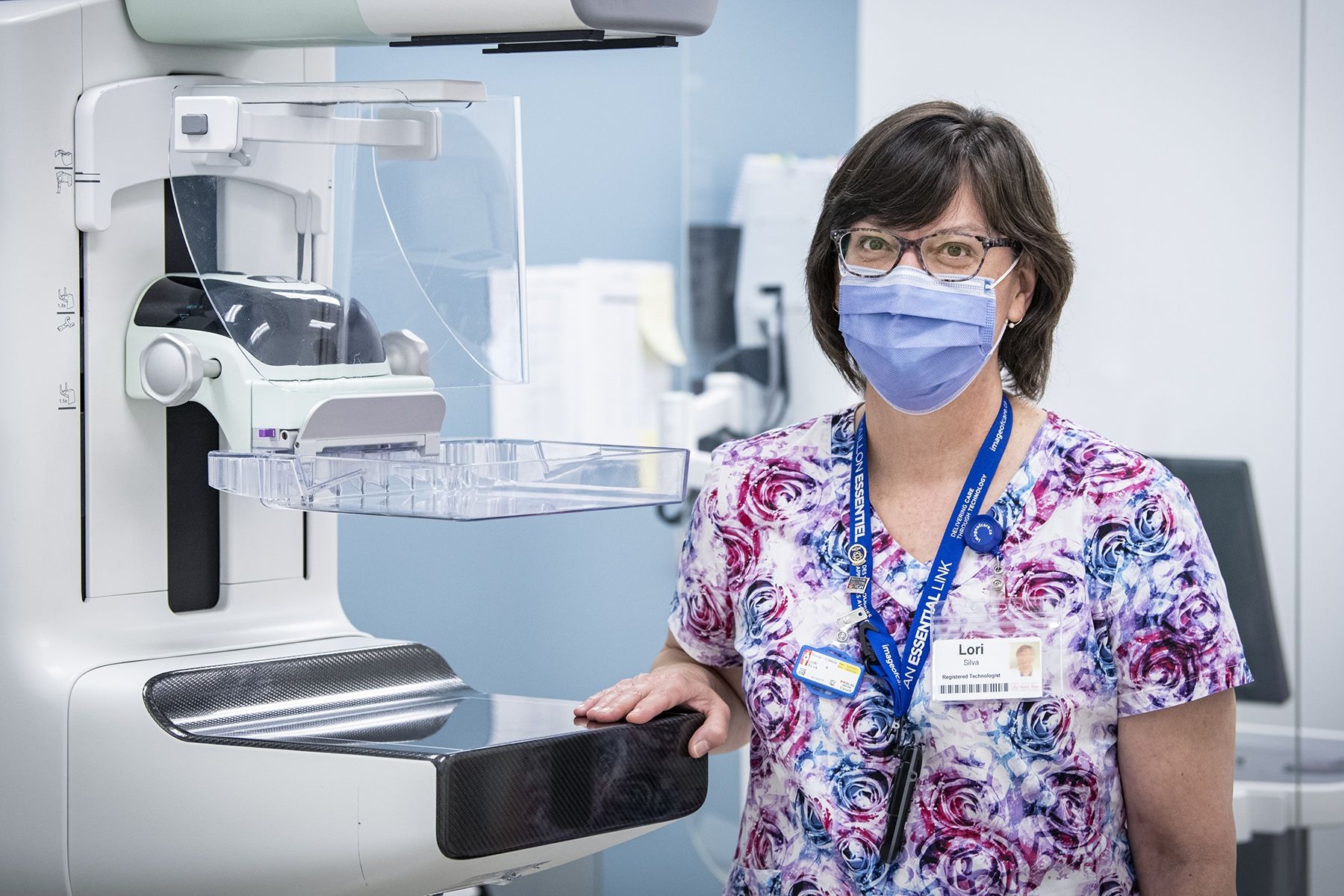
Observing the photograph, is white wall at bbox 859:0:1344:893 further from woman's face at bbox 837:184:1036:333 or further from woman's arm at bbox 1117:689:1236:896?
woman's arm at bbox 1117:689:1236:896

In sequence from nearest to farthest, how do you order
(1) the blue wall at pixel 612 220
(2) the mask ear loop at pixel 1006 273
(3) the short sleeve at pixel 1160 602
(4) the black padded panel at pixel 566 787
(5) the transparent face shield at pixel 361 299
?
(4) the black padded panel at pixel 566 787 → (5) the transparent face shield at pixel 361 299 → (3) the short sleeve at pixel 1160 602 → (2) the mask ear loop at pixel 1006 273 → (1) the blue wall at pixel 612 220

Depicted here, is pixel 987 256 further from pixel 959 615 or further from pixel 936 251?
pixel 959 615

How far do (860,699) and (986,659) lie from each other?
126 millimetres

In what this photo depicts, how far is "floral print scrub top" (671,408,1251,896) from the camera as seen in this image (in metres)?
1.28

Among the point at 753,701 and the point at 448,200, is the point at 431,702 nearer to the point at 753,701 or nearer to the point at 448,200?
the point at 753,701

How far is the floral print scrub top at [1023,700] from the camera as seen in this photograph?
1.28 m

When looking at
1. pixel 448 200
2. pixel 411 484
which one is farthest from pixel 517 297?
pixel 411 484

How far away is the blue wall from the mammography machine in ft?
4.09

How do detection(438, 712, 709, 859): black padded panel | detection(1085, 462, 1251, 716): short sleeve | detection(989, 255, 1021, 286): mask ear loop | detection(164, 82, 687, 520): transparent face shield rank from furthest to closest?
detection(989, 255, 1021, 286): mask ear loop < detection(1085, 462, 1251, 716): short sleeve < detection(164, 82, 687, 520): transparent face shield < detection(438, 712, 709, 859): black padded panel

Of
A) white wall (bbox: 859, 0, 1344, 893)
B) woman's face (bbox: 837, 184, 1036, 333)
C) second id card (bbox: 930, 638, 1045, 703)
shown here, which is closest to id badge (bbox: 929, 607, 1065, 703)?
second id card (bbox: 930, 638, 1045, 703)

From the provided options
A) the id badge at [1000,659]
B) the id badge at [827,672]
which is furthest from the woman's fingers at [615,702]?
the id badge at [1000,659]

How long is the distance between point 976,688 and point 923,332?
34 cm

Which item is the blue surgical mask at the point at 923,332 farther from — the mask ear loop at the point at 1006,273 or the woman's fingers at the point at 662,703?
the woman's fingers at the point at 662,703

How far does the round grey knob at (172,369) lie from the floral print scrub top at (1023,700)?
59 cm
